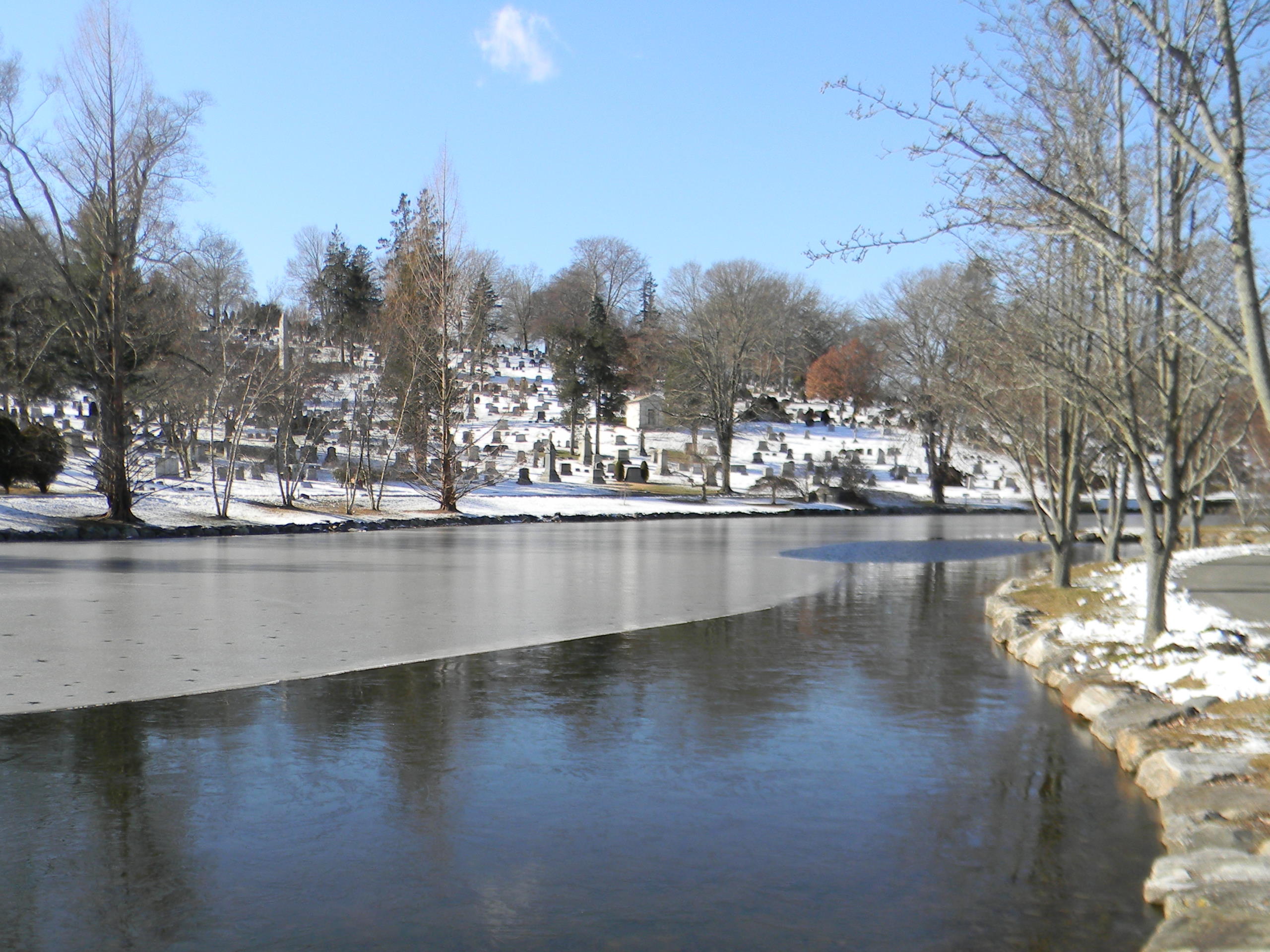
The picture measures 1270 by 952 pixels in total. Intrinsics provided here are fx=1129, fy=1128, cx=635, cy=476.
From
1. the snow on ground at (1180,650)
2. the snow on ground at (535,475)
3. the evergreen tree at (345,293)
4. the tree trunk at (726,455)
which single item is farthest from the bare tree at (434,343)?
the evergreen tree at (345,293)

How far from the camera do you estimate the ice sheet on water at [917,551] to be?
24.0 m

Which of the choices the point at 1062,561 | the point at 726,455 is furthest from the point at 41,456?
the point at 726,455

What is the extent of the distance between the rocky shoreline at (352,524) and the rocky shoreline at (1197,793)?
22460mm

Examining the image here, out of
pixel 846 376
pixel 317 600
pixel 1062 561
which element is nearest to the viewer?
pixel 317 600

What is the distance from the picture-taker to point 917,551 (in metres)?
26.7

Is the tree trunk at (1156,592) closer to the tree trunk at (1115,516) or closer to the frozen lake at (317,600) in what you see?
the frozen lake at (317,600)

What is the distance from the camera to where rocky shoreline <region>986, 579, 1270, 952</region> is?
434 cm

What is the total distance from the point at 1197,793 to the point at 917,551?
21.1 m

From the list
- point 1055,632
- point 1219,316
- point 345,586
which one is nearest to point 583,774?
point 1055,632

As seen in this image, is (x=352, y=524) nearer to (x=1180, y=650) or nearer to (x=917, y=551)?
(x=917, y=551)

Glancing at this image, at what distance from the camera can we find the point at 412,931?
443 centimetres

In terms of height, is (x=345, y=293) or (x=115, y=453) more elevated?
(x=345, y=293)

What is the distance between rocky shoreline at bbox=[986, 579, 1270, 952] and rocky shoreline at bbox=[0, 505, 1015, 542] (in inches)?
884

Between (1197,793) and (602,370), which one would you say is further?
(602,370)
